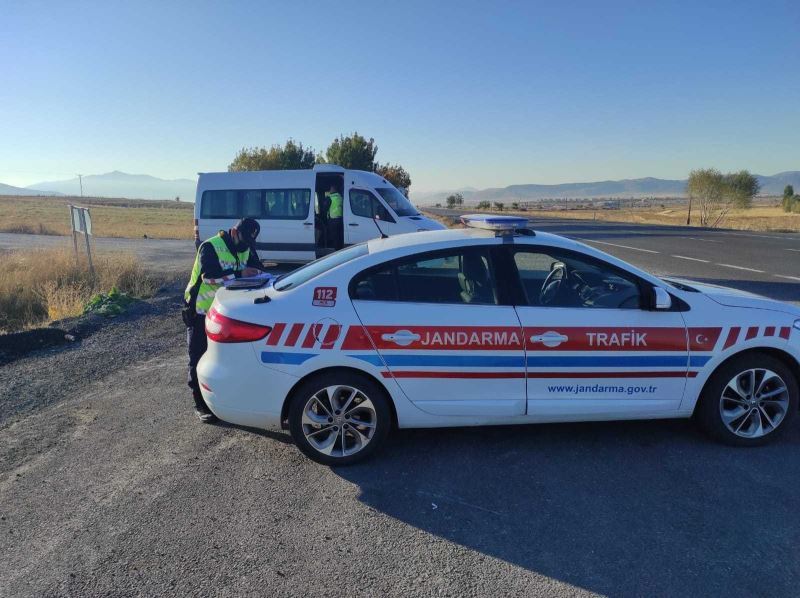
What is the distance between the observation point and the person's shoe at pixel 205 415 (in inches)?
181

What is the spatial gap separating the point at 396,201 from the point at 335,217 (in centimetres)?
154

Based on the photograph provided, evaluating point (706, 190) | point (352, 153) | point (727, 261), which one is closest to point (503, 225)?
point (727, 261)

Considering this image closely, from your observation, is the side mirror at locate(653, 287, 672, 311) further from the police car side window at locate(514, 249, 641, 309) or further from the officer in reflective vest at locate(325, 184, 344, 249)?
the officer in reflective vest at locate(325, 184, 344, 249)

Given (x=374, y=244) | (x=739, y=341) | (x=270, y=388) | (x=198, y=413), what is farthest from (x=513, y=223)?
(x=198, y=413)

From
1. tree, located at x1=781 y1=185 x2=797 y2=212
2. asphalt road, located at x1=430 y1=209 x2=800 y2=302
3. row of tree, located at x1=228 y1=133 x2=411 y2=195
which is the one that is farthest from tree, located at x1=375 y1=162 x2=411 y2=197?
tree, located at x1=781 y1=185 x2=797 y2=212

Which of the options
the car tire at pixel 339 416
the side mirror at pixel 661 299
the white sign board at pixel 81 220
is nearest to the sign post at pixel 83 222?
the white sign board at pixel 81 220

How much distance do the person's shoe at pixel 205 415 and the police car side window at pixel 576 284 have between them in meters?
2.76

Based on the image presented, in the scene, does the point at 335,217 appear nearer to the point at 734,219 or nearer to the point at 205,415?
the point at 205,415

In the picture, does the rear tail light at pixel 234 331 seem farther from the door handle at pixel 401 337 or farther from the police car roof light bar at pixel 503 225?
the police car roof light bar at pixel 503 225

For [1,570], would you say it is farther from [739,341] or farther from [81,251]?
[81,251]

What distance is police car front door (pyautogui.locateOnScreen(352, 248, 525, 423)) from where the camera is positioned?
3.66 m

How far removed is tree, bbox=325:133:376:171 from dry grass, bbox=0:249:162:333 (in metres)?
27.1

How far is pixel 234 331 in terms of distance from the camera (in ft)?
12.2

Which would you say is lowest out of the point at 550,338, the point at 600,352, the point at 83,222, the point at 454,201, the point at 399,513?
the point at 399,513
